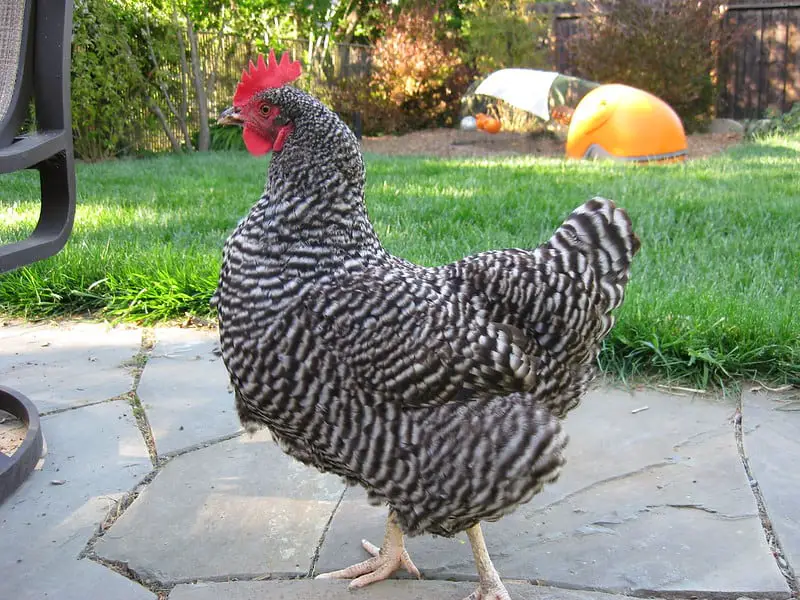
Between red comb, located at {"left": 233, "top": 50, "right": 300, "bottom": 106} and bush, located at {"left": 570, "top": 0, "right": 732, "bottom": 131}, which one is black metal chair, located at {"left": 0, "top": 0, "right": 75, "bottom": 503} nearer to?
red comb, located at {"left": 233, "top": 50, "right": 300, "bottom": 106}

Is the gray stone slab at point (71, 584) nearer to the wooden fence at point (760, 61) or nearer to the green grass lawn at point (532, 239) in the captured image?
the green grass lawn at point (532, 239)

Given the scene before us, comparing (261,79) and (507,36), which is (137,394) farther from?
(507,36)

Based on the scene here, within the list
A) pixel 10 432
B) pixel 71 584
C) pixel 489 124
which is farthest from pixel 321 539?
pixel 489 124

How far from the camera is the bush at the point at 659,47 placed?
499 inches

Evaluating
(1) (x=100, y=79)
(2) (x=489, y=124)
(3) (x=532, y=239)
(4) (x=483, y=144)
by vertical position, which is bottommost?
(3) (x=532, y=239)

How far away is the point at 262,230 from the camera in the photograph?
7.14 ft

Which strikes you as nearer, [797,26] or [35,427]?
[35,427]

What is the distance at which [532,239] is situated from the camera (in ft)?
16.5

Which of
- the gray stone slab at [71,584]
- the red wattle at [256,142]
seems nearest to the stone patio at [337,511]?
the gray stone slab at [71,584]

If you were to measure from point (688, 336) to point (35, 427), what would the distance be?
2.77m

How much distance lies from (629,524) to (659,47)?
11747 millimetres

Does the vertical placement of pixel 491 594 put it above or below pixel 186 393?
below

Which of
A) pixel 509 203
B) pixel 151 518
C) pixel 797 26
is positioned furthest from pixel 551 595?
pixel 797 26

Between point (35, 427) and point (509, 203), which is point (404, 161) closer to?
point (509, 203)
